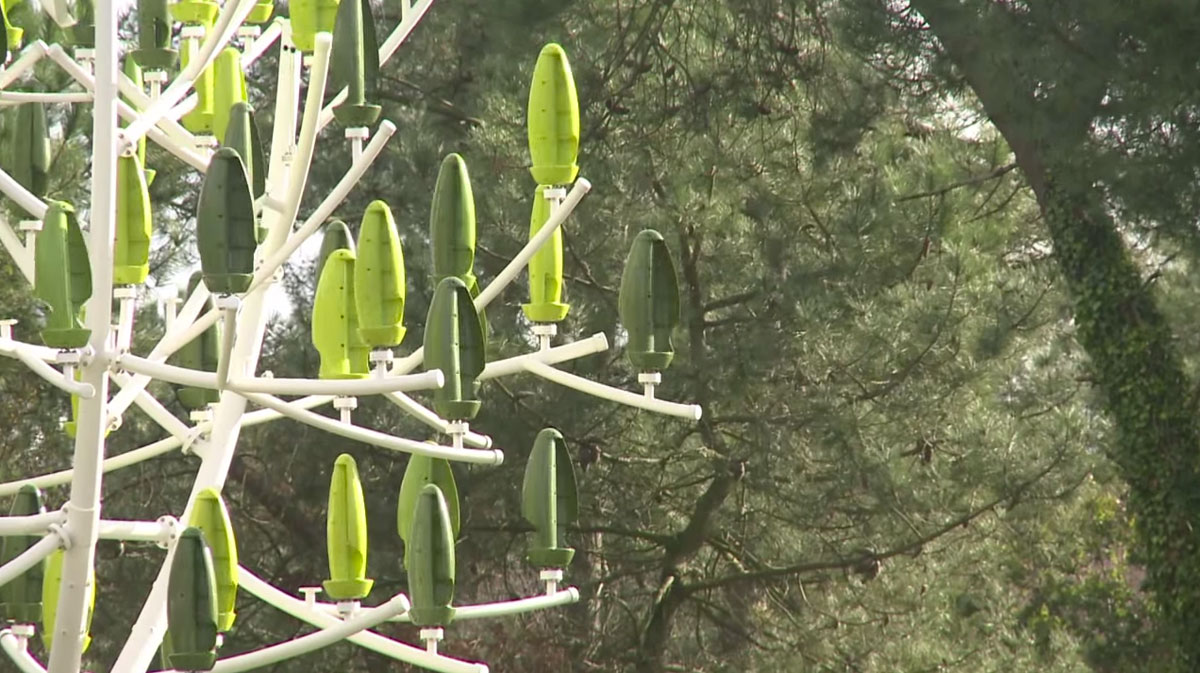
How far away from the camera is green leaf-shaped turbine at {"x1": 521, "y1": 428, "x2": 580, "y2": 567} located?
82.7 inches

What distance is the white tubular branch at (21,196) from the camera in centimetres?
169

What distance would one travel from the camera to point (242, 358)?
1.90 metres

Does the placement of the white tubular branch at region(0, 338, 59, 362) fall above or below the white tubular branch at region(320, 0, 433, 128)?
below

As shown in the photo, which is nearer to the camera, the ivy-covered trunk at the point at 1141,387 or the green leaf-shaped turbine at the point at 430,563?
the green leaf-shaped turbine at the point at 430,563

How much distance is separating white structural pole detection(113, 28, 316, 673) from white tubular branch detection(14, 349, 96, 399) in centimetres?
17

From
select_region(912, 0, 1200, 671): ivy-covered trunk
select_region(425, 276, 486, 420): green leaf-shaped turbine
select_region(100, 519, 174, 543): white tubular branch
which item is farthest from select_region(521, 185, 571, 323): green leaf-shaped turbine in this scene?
select_region(912, 0, 1200, 671): ivy-covered trunk

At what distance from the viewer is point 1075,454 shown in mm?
6242

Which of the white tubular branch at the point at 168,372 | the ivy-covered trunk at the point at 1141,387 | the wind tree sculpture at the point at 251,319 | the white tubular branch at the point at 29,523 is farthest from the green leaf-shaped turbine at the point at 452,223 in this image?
the ivy-covered trunk at the point at 1141,387

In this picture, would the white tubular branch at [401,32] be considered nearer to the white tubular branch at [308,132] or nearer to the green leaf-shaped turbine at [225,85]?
the white tubular branch at [308,132]

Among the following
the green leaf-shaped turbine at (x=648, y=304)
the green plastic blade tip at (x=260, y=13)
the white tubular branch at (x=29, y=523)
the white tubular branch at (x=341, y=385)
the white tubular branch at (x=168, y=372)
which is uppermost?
the green plastic blade tip at (x=260, y=13)

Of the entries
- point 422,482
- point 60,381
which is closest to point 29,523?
point 60,381

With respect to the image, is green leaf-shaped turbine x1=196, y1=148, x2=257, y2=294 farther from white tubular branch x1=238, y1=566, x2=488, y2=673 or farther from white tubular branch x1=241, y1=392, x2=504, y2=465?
white tubular branch x1=238, y1=566, x2=488, y2=673

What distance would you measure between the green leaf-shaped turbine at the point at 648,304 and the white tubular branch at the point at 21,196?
604mm

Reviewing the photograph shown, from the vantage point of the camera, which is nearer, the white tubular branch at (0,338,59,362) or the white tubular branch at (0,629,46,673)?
the white tubular branch at (0,338,59,362)
